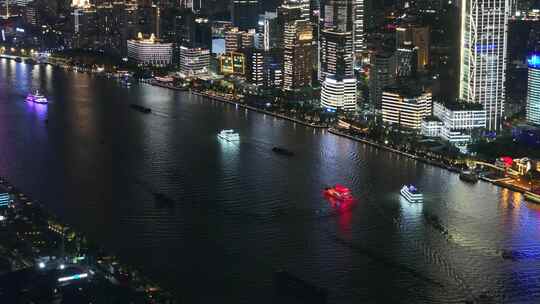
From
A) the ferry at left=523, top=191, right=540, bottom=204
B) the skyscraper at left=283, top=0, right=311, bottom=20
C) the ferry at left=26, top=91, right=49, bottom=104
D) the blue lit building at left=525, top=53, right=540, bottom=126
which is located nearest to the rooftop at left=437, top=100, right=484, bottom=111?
the blue lit building at left=525, top=53, right=540, bottom=126

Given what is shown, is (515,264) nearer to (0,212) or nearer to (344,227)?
(344,227)

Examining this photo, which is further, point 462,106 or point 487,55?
point 487,55

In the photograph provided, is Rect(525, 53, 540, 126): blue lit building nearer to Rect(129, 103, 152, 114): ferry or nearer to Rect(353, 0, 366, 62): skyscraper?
Rect(353, 0, 366, 62): skyscraper

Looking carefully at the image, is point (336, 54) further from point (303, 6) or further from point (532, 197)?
point (532, 197)

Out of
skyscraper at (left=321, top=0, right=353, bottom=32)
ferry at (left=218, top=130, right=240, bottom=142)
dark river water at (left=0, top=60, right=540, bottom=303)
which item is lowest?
dark river water at (left=0, top=60, right=540, bottom=303)

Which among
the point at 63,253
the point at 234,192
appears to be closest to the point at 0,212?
the point at 63,253

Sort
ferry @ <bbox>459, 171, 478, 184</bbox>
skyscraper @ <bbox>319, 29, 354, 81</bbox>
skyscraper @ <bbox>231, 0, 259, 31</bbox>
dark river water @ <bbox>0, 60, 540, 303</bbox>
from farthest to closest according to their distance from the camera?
skyscraper @ <bbox>231, 0, 259, 31</bbox> < skyscraper @ <bbox>319, 29, 354, 81</bbox> < ferry @ <bbox>459, 171, 478, 184</bbox> < dark river water @ <bbox>0, 60, 540, 303</bbox>

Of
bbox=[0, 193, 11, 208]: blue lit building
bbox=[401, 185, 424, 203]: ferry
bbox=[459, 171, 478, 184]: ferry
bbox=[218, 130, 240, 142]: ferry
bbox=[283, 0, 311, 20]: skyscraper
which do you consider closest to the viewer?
bbox=[0, 193, 11, 208]: blue lit building

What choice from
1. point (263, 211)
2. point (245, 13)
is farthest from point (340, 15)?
point (263, 211)
